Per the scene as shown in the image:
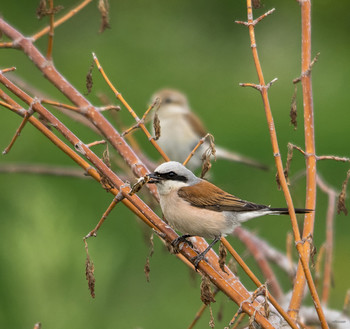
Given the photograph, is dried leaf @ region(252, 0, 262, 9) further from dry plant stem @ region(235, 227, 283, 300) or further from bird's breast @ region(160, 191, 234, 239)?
dry plant stem @ region(235, 227, 283, 300)

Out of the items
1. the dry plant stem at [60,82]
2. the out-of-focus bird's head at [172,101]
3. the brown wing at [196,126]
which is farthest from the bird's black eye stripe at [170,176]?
the out-of-focus bird's head at [172,101]

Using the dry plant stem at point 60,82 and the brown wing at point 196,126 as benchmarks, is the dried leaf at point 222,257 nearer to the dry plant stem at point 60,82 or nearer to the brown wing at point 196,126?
the dry plant stem at point 60,82

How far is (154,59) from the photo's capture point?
22.1 feet

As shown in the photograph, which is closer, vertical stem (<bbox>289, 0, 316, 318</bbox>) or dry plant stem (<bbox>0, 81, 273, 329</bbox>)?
dry plant stem (<bbox>0, 81, 273, 329</bbox>)

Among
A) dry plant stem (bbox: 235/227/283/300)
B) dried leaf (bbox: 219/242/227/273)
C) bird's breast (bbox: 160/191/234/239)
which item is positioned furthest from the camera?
dry plant stem (bbox: 235/227/283/300)

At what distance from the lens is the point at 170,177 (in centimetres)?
168

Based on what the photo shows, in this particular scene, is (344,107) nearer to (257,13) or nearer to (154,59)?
(257,13)

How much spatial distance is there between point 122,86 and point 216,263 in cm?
482

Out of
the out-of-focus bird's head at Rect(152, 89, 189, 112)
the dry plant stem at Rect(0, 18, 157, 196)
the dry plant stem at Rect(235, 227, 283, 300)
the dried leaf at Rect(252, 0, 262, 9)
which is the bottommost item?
the dry plant stem at Rect(0, 18, 157, 196)

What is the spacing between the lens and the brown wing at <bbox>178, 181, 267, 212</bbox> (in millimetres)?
1670

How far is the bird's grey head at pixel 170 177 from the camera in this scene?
1623 millimetres

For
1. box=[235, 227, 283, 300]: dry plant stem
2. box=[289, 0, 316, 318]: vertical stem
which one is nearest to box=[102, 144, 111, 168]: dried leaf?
box=[289, 0, 316, 318]: vertical stem

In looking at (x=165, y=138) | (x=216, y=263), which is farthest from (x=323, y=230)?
(x=216, y=263)

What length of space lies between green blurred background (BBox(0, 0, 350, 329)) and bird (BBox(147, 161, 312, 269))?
10 cm
